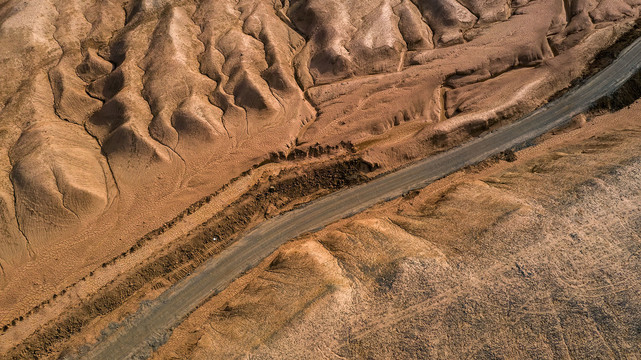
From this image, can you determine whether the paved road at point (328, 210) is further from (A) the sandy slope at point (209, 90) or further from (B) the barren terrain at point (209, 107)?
(A) the sandy slope at point (209, 90)

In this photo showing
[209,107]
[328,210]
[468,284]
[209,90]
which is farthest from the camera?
[209,90]

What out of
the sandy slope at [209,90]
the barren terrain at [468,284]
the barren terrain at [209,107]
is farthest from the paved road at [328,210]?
the sandy slope at [209,90]

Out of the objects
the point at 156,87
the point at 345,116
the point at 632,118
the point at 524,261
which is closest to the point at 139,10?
the point at 156,87

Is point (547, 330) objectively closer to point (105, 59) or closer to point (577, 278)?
point (577, 278)

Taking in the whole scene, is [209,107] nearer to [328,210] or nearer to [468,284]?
[328,210]

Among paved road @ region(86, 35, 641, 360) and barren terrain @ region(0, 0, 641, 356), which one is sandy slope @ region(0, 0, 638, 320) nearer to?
barren terrain @ region(0, 0, 641, 356)

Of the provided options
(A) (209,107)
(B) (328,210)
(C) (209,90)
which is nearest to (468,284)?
(B) (328,210)

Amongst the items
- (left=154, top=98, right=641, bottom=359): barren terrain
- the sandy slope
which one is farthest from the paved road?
the sandy slope
